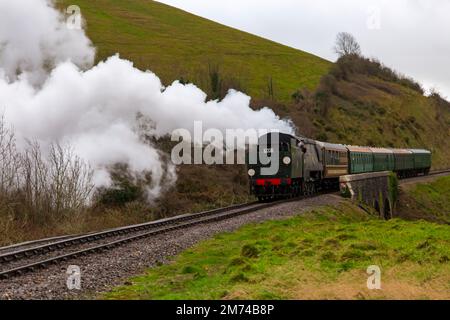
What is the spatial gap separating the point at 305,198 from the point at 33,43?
48.5 ft

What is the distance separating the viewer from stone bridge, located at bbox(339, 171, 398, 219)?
30500 millimetres

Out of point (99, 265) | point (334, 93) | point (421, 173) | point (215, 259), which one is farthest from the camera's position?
point (334, 93)

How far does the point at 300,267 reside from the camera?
36.5ft

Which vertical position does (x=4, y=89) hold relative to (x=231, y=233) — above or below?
above

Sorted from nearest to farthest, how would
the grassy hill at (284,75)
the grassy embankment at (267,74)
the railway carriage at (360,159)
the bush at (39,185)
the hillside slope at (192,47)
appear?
the bush at (39,185) → the railway carriage at (360,159) → the grassy embankment at (267,74) → the grassy hill at (284,75) → the hillside slope at (192,47)

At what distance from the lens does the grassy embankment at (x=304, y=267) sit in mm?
8977

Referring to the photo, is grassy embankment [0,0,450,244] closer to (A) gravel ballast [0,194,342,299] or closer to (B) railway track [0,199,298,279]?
(B) railway track [0,199,298,279]

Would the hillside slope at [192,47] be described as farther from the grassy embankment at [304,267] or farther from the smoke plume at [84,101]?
the grassy embankment at [304,267]

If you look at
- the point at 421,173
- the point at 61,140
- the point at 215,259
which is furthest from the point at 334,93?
the point at 215,259

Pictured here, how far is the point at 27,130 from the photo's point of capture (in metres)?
24.0

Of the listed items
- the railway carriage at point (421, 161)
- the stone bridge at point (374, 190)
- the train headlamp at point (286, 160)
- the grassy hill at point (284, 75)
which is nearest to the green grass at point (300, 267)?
the train headlamp at point (286, 160)

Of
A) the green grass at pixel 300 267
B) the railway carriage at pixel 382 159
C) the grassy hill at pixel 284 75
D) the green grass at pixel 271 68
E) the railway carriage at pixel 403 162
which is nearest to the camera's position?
the green grass at pixel 300 267

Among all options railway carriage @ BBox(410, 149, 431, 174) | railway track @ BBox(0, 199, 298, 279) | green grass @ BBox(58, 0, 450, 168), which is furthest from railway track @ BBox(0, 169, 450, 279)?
railway carriage @ BBox(410, 149, 431, 174)
